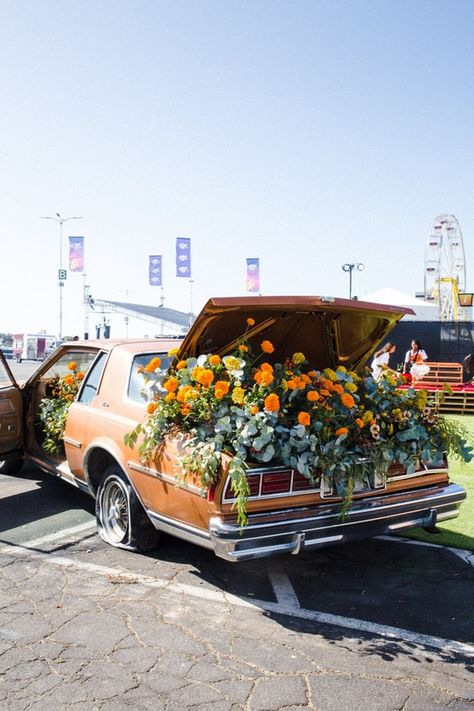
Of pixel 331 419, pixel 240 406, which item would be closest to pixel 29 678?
pixel 240 406

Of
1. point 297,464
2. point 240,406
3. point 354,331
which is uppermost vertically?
point 354,331

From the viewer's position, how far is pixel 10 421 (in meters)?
6.16

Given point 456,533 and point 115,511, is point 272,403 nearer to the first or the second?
point 115,511

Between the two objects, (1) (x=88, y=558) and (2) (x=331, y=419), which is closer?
(2) (x=331, y=419)

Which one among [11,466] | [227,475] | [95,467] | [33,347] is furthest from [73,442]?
[33,347]

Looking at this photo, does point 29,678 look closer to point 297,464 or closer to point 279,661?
point 279,661

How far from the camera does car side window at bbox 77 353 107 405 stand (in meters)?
5.28

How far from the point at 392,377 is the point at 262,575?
1.80 m

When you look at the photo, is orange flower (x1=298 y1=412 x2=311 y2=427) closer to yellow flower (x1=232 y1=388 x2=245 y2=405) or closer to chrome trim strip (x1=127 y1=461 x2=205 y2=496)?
yellow flower (x1=232 y1=388 x2=245 y2=405)

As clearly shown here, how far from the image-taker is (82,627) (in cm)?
340

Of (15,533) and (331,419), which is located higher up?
(331,419)

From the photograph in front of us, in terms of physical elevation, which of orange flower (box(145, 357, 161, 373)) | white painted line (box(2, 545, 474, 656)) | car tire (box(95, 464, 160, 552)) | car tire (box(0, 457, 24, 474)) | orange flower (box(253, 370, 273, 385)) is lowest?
white painted line (box(2, 545, 474, 656))

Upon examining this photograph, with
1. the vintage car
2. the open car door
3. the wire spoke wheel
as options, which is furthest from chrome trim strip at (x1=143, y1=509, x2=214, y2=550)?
the open car door

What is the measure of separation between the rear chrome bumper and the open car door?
3414 millimetres
